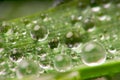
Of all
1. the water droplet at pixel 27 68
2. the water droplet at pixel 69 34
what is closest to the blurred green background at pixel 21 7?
the water droplet at pixel 69 34

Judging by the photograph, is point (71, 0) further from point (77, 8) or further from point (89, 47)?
point (89, 47)

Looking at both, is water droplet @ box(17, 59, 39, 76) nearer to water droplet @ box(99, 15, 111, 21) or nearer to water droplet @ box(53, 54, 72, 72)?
water droplet @ box(53, 54, 72, 72)

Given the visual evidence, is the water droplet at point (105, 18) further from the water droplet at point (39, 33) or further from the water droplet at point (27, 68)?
the water droplet at point (27, 68)

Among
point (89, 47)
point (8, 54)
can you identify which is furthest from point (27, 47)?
point (89, 47)

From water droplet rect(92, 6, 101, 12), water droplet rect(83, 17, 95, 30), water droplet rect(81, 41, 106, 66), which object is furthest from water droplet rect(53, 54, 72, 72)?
water droplet rect(92, 6, 101, 12)

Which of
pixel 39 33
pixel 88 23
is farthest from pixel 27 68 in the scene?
pixel 88 23
